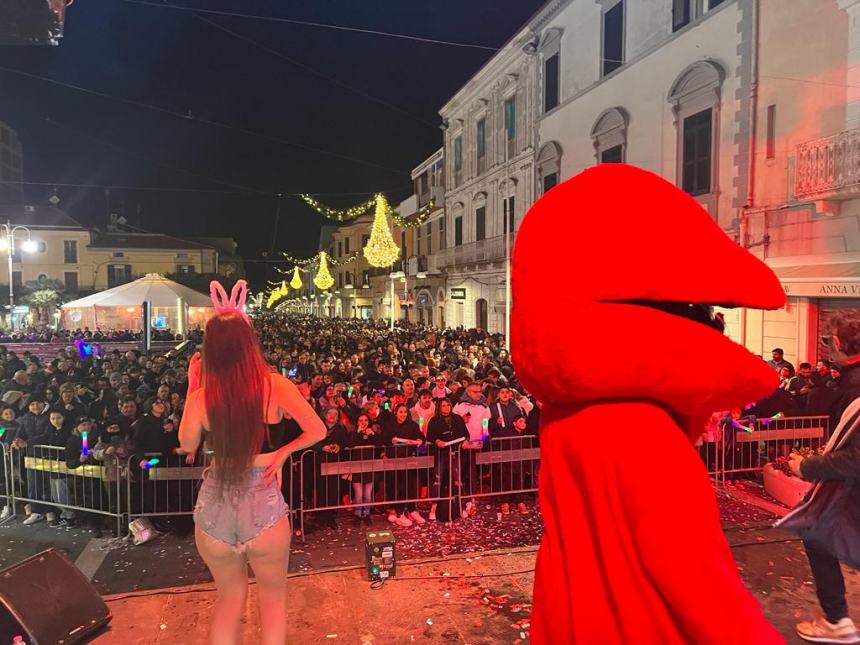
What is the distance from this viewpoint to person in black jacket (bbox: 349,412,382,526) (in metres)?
6.62

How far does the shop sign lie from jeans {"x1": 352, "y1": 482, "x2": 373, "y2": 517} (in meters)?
8.57

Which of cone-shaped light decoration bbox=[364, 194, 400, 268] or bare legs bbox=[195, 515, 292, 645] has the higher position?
cone-shaped light decoration bbox=[364, 194, 400, 268]

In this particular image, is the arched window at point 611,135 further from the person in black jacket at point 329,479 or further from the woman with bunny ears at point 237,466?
the woman with bunny ears at point 237,466

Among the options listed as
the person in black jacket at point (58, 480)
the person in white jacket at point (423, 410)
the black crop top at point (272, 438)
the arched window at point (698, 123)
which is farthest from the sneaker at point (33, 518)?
the arched window at point (698, 123)

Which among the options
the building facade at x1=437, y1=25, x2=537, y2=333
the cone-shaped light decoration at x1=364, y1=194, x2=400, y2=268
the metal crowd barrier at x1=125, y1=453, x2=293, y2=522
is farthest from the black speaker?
the building facade at x1=437, y1=25, x2=537, y2=333

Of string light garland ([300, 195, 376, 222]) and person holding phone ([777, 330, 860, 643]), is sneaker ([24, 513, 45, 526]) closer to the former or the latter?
person holding phone ([777, 330, 860, 643])

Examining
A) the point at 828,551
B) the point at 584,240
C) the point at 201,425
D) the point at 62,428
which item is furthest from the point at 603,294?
the point at 62,428

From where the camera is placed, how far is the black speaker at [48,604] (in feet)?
10.9

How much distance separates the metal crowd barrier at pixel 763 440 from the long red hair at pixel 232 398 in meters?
6.52

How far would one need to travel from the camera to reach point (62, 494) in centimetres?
660

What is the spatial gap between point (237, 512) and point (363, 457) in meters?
4.12

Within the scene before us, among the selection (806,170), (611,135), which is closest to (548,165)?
(611,135)

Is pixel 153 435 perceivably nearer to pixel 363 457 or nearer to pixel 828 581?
pixel 363 457

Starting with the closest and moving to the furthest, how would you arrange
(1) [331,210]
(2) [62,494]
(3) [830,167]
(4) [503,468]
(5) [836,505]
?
(5) [836,505]
(2) [62,494]
(4) [503,468]
(3) [830,167]
(1) [331,210]
